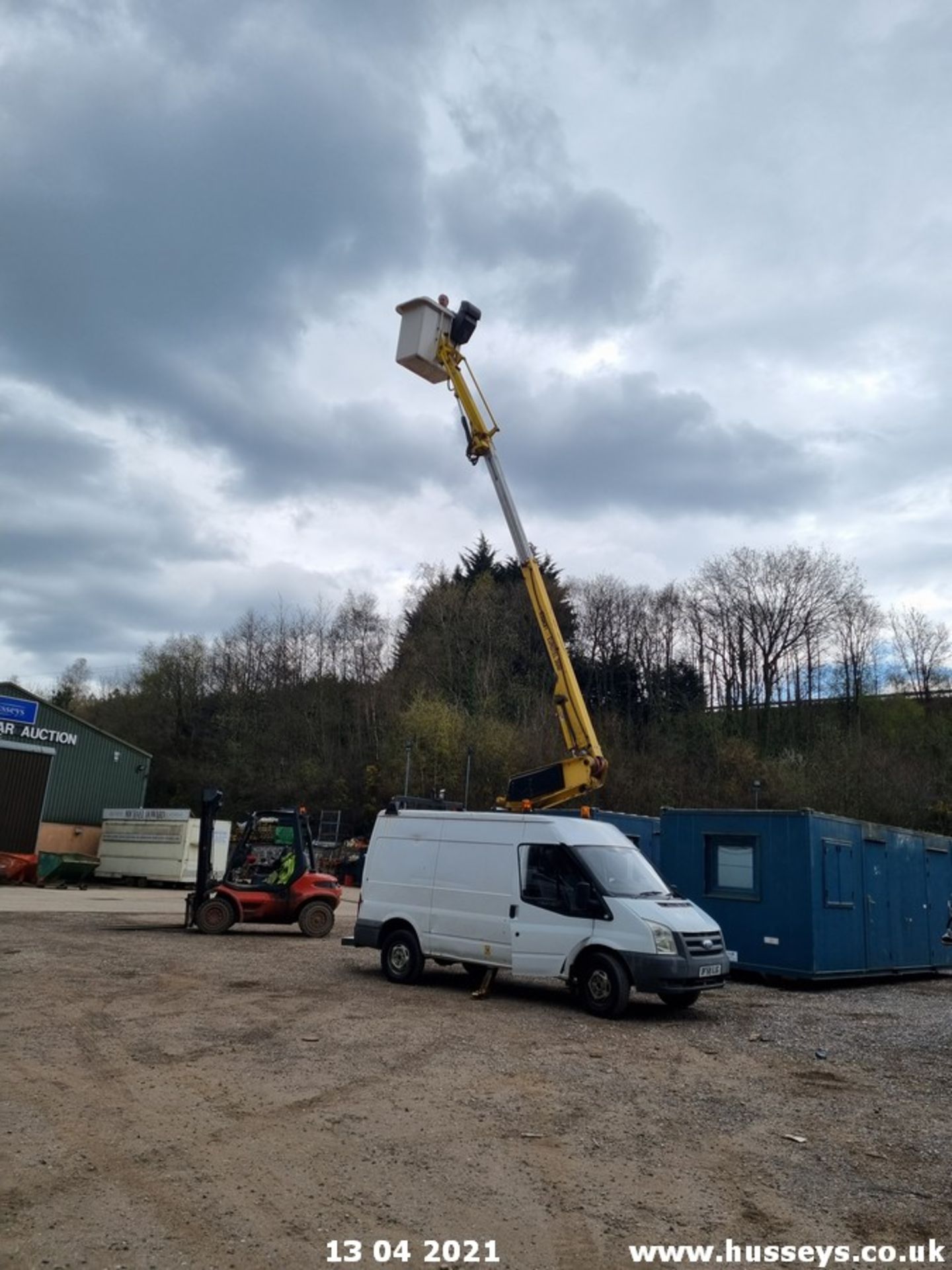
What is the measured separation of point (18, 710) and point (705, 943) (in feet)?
111

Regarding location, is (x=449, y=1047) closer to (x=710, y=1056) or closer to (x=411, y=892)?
(x=710, y=1056)

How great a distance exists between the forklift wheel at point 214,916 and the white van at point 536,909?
572 centimetres

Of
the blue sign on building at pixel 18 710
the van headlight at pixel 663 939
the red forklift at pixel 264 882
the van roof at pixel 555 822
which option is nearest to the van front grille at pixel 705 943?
the van headlight at pixel 663 939

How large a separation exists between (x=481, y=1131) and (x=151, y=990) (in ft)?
21.4

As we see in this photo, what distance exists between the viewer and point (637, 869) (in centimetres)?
1159

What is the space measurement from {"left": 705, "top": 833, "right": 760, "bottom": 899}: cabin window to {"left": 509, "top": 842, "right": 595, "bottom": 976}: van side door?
15.7ft

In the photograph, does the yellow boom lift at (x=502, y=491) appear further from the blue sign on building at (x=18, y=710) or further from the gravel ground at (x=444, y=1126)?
the blue sign on building at (x=18, y=710)

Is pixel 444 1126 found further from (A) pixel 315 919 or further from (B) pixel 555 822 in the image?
(A) pixel 315 919

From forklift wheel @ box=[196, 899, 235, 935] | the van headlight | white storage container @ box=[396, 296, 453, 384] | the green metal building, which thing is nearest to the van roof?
the van headlight

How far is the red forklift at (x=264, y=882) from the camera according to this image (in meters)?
17.9

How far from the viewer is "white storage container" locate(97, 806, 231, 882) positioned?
33969 millimetres

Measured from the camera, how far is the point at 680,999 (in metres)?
11.2

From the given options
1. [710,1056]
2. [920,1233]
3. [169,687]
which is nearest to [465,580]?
[169,687]

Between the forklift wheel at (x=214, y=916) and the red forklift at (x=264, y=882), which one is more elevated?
the red forklift at (x=264, y=882)
